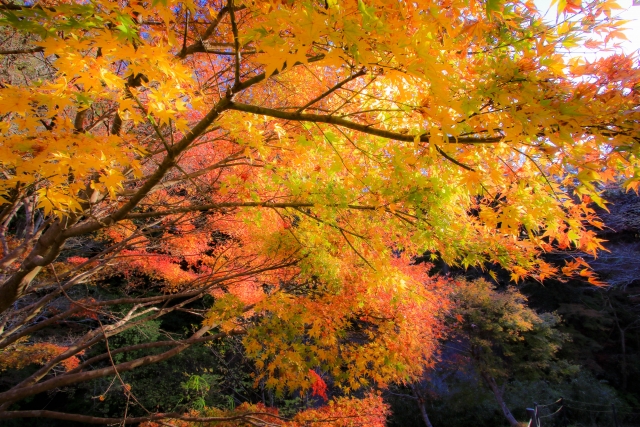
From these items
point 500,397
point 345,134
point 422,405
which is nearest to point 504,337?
point 500,397

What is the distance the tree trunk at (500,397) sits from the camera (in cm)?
923

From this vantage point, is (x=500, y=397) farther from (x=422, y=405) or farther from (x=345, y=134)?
(x=345, y=134)

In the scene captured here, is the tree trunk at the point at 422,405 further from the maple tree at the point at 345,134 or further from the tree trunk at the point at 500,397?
the maple tree at the point at 345,134

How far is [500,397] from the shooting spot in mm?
9539

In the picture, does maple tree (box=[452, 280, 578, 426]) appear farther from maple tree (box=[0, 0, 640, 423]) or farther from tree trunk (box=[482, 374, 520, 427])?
maple tree (box=[0, 0, 640, 423])

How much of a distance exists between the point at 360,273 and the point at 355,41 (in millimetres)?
2967

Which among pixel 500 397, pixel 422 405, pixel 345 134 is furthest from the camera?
pixel 422 405

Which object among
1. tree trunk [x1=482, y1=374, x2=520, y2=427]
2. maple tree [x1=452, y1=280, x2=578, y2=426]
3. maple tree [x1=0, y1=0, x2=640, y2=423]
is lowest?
tree trunk [x1=482, y1=374, x2=520, y2=427]

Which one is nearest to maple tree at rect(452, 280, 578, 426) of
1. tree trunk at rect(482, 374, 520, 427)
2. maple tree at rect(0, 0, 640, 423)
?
tree trunk at rect(482, 374, 520, 427)

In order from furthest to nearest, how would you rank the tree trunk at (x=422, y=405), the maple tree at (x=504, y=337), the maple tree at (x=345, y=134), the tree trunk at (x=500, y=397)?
the tree trunk at (x=422, y=405), the maple tree at (x=504, y=337), the tree trunk at (x=500, y=397), the maple tree at (x=345, y=134)

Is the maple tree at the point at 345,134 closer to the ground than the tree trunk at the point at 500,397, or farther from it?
farther from it

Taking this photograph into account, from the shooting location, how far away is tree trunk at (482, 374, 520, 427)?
9227 millimetres

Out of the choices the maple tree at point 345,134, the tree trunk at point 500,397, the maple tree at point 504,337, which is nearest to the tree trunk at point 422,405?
the maple tree at point 504,337

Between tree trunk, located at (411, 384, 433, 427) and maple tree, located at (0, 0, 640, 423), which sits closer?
maple tree, located at (0, 0, 640, 423)
